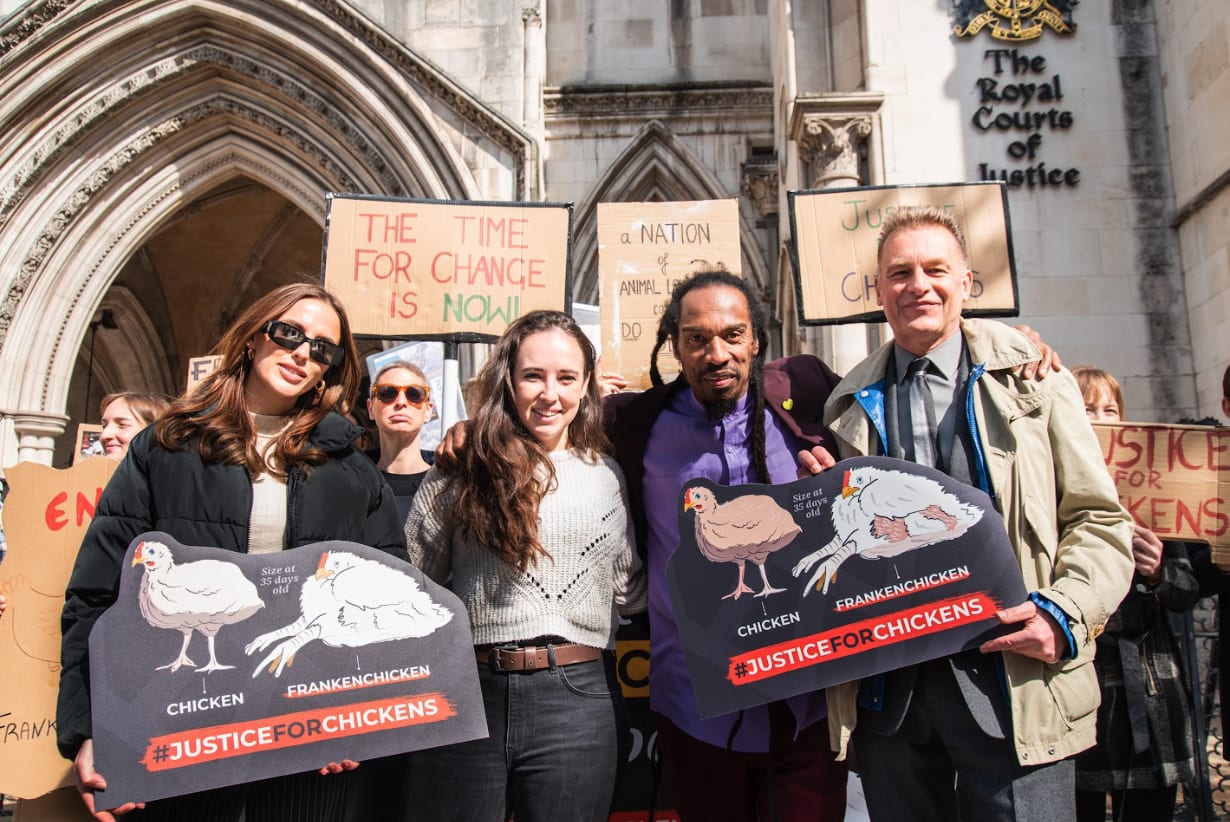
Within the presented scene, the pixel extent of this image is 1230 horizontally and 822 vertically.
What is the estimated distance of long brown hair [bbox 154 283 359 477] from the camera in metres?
2.00

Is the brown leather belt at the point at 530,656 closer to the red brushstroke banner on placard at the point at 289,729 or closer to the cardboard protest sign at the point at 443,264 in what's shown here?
the red brushstroke banner on placard at the point at 289,729

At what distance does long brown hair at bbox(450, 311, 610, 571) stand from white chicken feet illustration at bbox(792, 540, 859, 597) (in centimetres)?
59

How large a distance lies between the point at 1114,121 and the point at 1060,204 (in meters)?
0.68

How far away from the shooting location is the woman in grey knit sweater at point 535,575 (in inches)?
77.0

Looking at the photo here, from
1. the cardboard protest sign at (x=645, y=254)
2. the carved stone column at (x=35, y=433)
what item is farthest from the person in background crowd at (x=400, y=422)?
the carved stone column at (x=35, y=433)

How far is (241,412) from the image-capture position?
82.0 inches

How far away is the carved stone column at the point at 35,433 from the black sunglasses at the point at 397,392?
29.4ft

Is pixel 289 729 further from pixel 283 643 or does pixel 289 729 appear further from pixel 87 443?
pixel 87 443

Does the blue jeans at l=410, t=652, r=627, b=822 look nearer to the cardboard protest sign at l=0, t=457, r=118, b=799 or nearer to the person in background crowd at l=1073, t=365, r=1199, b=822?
the cardboard protest sign at l=0, t=457, r=118, b=799

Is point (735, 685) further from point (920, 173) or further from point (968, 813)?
point (920, 173)

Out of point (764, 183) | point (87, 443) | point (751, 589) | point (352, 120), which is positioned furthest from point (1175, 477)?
point (352, 120)

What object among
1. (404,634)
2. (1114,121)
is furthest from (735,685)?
(1114,121)

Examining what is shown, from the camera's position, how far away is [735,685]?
190cm

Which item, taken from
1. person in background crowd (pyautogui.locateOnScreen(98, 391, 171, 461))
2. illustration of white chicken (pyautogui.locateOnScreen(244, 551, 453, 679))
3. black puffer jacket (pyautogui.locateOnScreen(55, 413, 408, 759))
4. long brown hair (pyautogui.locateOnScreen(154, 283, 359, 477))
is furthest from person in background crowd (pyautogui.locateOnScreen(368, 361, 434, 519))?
illustration of white chicken (pyautogui.locateOnScreen(244, 551, 453, 679))
